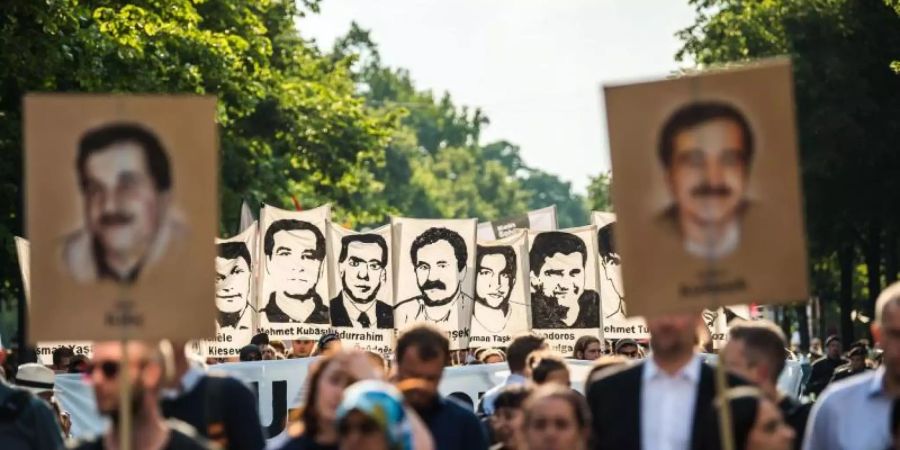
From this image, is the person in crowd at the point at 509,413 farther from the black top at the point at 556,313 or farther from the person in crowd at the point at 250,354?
the black top at the point at 556,313

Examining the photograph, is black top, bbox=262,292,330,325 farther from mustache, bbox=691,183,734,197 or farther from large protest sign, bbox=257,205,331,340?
mustache, bbox=691,183,734,197

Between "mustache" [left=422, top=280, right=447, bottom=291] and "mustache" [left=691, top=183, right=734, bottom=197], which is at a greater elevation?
"mustache" [left=422, top=280, right=447, bottom=291]

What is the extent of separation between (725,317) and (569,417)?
1686 cm

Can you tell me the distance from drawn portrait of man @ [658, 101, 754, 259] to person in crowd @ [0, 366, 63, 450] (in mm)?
2860

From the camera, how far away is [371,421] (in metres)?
7.65

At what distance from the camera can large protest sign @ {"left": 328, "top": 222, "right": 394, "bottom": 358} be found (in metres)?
23.9

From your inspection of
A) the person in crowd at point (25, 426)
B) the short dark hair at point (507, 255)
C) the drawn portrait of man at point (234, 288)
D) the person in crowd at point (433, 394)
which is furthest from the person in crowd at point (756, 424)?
the short dark hair at point (507, 255)

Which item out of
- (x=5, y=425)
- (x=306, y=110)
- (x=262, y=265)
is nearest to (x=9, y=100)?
(x=262, y=265)

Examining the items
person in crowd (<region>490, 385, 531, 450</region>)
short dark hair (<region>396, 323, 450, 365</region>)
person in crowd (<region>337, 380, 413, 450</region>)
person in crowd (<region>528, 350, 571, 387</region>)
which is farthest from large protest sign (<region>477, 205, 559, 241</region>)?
person in crowd (<region>337, 380, 413, 450</region>)

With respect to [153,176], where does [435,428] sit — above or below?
below

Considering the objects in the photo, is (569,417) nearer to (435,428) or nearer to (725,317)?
(435,428)

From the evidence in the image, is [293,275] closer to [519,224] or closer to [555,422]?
[555,422]

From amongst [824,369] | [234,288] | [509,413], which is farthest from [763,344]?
[824,369]

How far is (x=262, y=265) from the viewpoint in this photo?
931 inches
